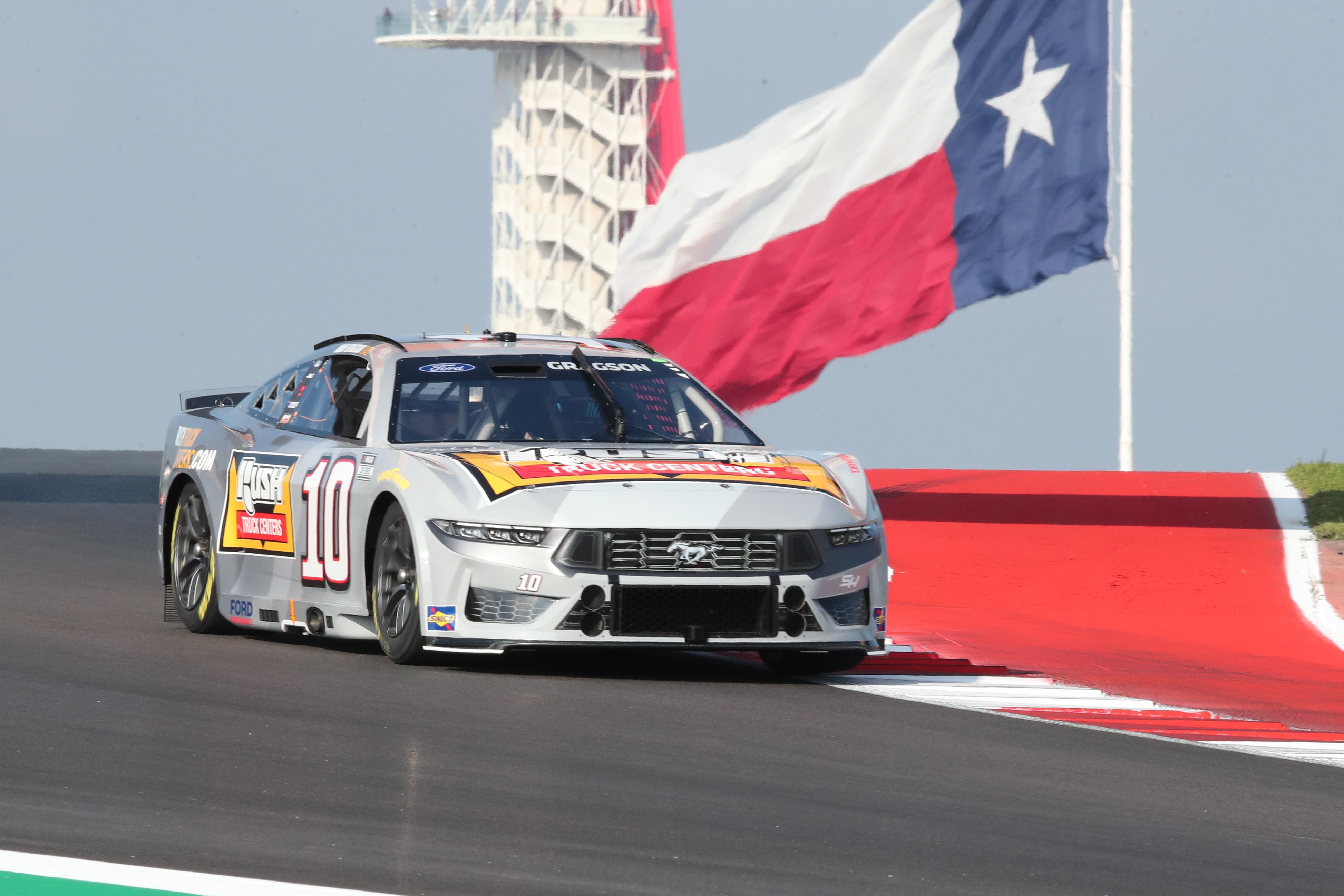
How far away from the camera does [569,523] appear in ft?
29.2

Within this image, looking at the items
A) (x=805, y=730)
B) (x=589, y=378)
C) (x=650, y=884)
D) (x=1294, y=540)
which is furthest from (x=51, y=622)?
(x=1294, y=540)

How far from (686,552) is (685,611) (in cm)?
24

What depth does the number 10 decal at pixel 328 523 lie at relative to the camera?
981 centimetres

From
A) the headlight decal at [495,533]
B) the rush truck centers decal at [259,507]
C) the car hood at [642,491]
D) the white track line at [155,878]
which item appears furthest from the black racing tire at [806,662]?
the white track line at [155,878]

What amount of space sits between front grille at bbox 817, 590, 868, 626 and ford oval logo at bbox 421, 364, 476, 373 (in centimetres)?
223

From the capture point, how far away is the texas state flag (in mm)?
19547

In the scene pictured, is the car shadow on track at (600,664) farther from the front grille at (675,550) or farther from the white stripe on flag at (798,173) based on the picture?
the white stripe on flag at (798,173)

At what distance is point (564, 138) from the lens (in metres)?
61.4

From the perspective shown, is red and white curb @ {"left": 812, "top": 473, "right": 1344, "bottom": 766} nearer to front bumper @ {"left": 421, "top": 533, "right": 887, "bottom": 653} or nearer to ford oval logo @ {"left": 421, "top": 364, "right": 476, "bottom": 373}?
front bumper @ {"left": 421, "top": 533, "right": 887, "bottom": 653}

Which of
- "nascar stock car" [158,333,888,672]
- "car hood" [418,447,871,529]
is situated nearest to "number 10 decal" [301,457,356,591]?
"nascar stock car" [158,333,888,672]

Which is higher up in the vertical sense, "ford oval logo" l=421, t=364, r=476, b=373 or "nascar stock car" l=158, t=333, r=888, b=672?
"ford oval logo" l=421, t=364, r=476, b=373

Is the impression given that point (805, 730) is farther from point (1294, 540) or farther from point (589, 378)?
point (1294, 540)

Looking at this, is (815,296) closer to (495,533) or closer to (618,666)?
(618,666)

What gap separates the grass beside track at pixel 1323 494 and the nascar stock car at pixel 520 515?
11.5m
